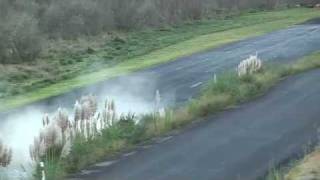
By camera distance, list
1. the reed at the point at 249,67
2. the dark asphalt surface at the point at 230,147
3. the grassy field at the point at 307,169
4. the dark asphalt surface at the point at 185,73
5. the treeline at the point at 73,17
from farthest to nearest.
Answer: the treeline at the point at 73,17, the dark asphalt surface at the point at 185,73, the reed at the point at 249,67, the dark asphalt surface at the point at 230,147, the grassy field at the point at 307,169

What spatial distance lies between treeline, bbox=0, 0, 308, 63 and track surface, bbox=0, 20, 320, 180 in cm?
684

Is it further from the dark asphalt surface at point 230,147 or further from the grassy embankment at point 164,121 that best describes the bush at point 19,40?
the dark asphalt surface at point 230,147

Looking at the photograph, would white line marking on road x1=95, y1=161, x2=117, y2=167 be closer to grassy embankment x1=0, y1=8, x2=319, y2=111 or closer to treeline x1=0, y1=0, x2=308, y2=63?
grassy embankment x1=0, y1=8, x2=319, y2=111

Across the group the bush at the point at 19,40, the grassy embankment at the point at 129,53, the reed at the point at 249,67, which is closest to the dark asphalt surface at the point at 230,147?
the reed at the point at 249,67

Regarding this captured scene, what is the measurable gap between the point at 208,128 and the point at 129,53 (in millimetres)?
21972

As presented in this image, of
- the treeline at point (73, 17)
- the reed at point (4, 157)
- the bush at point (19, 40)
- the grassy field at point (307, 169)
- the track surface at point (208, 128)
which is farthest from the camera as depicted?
the treeline at point (73, 17)

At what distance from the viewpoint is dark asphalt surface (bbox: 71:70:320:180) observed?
11125mm

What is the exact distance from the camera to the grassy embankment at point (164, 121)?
11969 millimetres

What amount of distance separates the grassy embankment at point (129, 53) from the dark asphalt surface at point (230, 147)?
9.88 m

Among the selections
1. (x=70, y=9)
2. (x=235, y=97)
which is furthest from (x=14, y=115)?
(x=70, y=9)

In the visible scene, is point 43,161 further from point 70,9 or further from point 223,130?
point 70,9

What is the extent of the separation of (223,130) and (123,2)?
111 feet

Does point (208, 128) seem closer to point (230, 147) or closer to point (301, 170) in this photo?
point (230, 147)

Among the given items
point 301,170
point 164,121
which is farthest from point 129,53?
point 301,170
